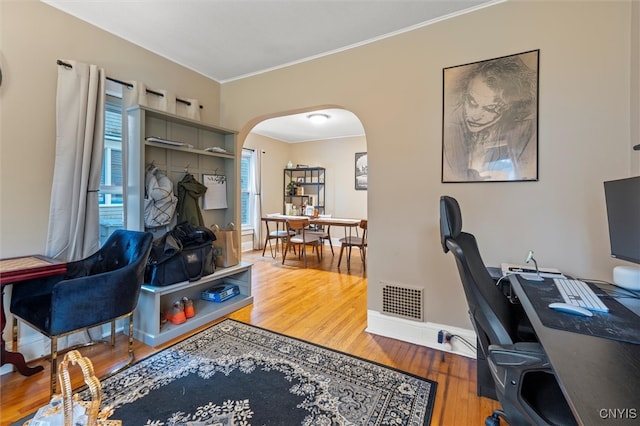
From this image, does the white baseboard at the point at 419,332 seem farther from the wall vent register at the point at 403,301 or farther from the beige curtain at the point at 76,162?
the beige curtain at the point at 76,162

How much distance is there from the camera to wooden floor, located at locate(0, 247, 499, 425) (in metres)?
1.58

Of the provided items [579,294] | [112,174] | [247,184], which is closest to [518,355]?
[579,294]

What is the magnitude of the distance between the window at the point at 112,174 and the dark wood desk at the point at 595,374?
3.05m

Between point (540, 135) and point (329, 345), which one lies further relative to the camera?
point (329, 345)

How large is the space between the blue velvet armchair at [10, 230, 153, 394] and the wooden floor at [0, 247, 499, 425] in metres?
0.23

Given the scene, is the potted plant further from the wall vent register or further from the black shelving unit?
the wall vent register

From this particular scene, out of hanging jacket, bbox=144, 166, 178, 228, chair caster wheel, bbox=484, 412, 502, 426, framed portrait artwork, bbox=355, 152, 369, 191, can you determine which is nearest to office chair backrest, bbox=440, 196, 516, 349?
chair caster wheel, bbox=484, 412, 502, 426

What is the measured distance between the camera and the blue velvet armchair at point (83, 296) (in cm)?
161

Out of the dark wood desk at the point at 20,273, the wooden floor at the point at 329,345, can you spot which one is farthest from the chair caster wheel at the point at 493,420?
the dark wood desk at the point at 20,273

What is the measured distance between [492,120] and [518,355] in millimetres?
1655

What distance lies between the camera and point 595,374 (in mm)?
707

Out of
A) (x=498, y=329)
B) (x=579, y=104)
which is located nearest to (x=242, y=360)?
(x=498, y=329)

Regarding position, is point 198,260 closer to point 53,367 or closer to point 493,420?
point 53,367

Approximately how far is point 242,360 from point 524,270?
1.96 metres
